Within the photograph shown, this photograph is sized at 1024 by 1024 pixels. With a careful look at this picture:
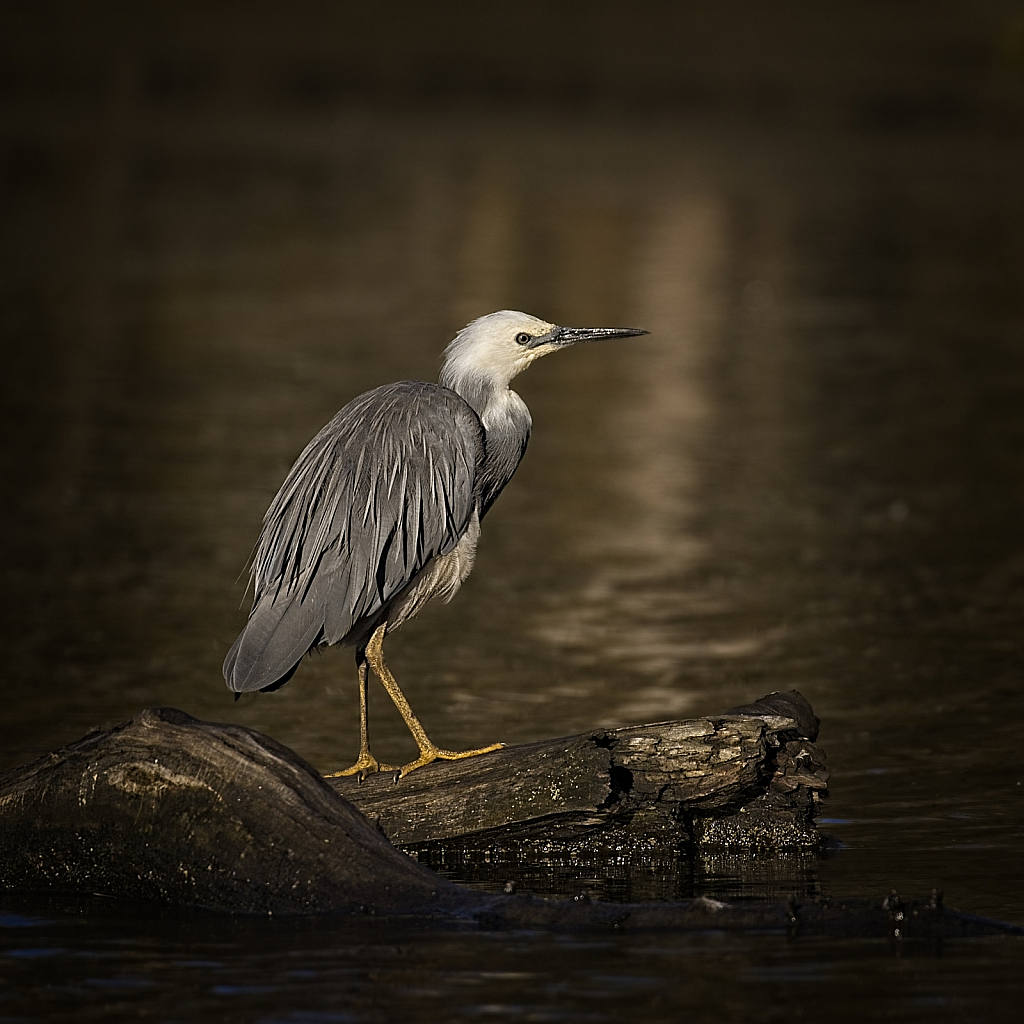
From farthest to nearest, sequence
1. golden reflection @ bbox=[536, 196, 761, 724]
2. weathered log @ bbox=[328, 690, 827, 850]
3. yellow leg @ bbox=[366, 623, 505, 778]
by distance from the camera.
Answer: golden reflection @ bbox=[536, 196, 761, 724]
yellow leg @ bbox=[366, 623, 505, 778]
weathered log @ bbox=[328, 690, 827, 850]

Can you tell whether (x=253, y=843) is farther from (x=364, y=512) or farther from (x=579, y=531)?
(x=579, y=531)

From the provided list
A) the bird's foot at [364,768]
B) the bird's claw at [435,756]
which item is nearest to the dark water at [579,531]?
the bird's claw at [435,756]

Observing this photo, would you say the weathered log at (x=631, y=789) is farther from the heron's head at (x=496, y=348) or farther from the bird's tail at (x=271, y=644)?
the heron's head at (x=496, y=348)

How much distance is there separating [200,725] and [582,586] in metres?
6.04

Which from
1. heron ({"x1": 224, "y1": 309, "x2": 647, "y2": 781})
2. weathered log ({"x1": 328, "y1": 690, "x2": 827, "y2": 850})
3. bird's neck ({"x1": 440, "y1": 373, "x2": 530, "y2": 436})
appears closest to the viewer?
weathered log ({"x1": 328, "y1": 690, "x2": 827, "y2": 850})

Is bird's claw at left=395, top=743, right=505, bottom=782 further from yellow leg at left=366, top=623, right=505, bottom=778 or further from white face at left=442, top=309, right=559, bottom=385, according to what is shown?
Answer: white face at left=442, top=309, right=559, bottom=385

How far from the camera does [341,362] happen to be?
68.2ft

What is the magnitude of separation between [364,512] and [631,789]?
1456 mm

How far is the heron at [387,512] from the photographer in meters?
7.78

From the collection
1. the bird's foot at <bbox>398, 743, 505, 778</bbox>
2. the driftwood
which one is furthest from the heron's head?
the driftwood

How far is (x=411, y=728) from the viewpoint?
322 inches

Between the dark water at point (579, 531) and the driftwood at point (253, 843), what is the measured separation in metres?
0.14

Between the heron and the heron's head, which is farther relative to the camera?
the heron's head

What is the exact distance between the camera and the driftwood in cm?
668
